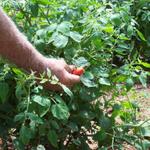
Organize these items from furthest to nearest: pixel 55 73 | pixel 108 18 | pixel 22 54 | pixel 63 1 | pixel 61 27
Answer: pixel 63 1 → pixel 108 18 → pixel 61 27 → pixel 55 73 → pixel 22 54

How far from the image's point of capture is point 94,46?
7.66ft

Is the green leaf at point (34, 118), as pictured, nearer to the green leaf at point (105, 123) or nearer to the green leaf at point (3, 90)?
the green leaf at point (3, 90)

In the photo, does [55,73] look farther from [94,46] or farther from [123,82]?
[123,82]

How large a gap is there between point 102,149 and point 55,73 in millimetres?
550

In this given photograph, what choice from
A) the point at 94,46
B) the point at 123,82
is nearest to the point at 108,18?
the point at 94,46

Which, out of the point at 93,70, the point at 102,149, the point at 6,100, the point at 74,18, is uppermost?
the point at 74,18

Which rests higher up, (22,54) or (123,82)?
(22,54)

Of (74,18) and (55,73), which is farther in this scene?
(74,18)

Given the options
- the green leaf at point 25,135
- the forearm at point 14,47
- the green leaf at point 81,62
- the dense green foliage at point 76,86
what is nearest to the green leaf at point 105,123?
the dense green foliage at point 76,86

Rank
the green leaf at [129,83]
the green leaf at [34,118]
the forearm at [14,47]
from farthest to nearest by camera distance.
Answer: the green leaf at [129,83]
the green leaf at [34,118]
the forearm at [14,47]

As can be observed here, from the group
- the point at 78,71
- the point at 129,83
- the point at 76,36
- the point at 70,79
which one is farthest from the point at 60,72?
the point at 129,83

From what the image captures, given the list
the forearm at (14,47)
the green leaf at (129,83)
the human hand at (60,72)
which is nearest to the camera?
the forearm at (14,47)

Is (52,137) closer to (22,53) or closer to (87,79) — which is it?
(87,79)

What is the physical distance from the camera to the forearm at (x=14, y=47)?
187 centimetres
